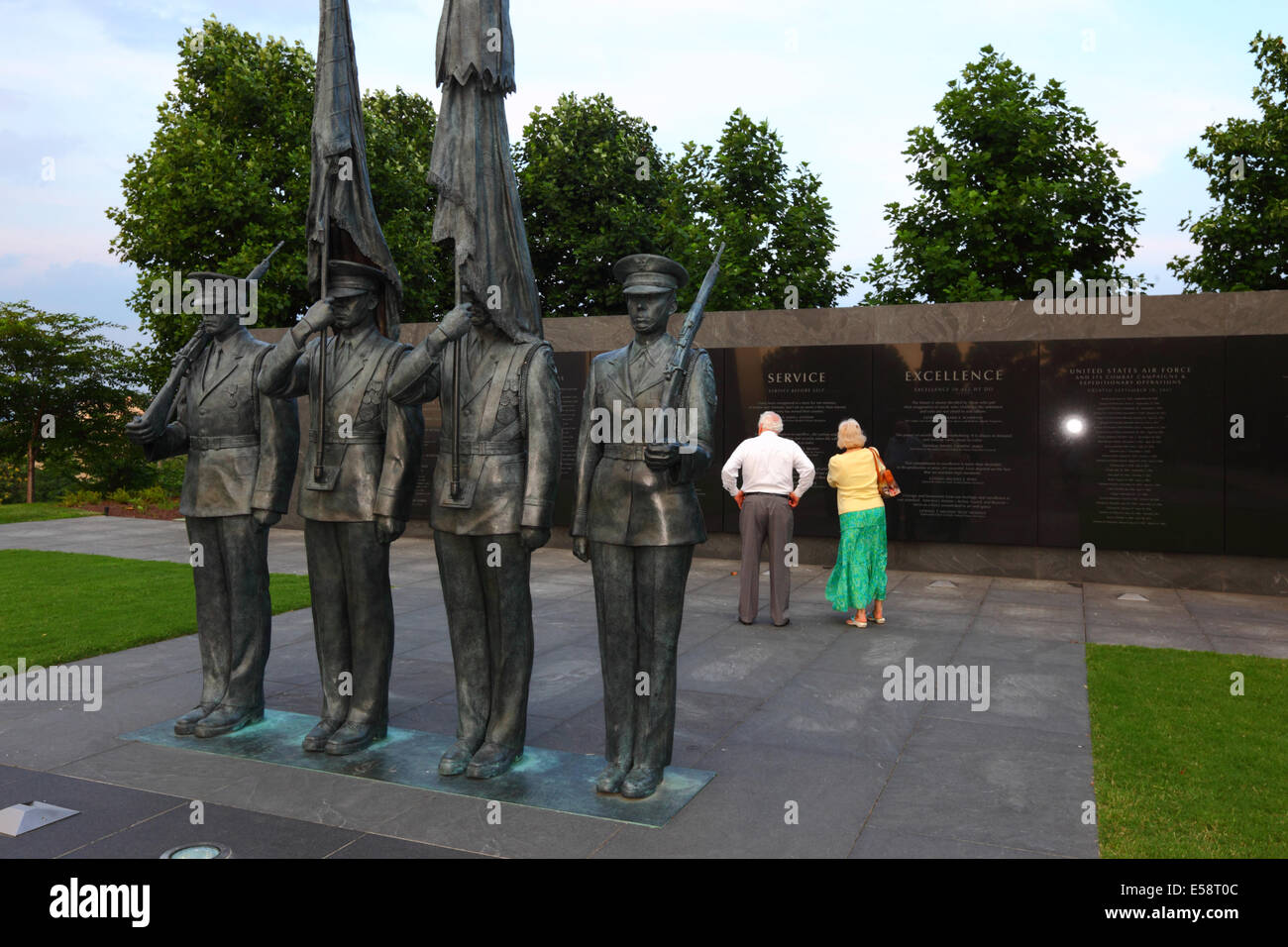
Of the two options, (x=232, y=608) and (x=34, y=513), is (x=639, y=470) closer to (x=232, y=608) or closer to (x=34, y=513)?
(x=232, y=608)

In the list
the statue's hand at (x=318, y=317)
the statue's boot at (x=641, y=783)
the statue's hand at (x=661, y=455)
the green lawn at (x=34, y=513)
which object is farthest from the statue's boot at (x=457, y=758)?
the green lawn at (x=34, y=513)

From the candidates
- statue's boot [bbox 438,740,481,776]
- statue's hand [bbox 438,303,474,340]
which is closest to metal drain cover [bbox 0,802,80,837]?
statue's boot [bbox 438,740,481,776]

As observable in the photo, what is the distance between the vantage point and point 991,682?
253 inches

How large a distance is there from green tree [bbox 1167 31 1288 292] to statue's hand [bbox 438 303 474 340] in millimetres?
20222

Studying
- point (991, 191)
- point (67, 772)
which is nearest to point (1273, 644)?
point (67, 772)

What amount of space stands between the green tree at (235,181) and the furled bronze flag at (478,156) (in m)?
16.5

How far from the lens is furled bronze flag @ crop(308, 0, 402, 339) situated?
4977mm

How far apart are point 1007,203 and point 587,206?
11.3 m

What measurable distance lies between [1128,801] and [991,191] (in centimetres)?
2068

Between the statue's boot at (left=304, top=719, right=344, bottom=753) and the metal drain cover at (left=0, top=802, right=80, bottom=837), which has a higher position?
the statue's boot at (left=304, top=719, right=344, bottom=753)

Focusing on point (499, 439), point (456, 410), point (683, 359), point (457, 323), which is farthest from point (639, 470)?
point (457, 323)

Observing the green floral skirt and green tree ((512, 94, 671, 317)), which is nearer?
the green floral skirt

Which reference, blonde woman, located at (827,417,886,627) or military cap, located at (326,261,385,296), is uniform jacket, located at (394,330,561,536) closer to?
military cap, located at (326,261,385,296)

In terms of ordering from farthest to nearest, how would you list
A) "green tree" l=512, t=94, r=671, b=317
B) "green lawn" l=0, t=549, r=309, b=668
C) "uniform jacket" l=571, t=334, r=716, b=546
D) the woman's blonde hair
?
"green tree" l=512, t=94, r=671, b=317 < the woman's blonde hair < "green lawn" l=0, t=549, r=309, b=668 < "uniform jacket" l=571, t=334, r=716, b=546
